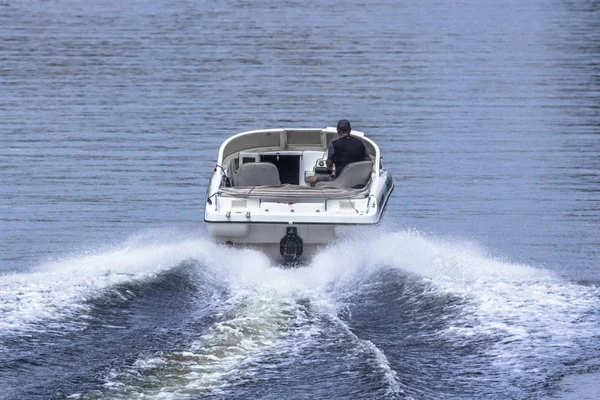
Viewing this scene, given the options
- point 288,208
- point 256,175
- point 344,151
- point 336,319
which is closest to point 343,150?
point 344,151

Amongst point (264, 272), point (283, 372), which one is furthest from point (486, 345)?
point (264, 272)

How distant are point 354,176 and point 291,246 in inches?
85.0

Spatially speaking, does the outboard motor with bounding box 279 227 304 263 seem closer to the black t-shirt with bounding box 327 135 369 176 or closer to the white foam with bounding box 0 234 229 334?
the white foam with bounding box 0 234 229 334

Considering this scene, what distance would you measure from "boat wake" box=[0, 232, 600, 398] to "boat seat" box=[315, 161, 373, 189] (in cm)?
98

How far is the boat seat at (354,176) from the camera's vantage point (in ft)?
57.3

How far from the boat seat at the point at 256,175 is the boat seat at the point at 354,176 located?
661mm

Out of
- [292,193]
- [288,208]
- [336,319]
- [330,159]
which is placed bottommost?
[336,319]

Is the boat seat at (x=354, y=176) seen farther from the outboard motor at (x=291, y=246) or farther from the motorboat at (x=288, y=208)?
the outboard motor at (x=291, y=246)

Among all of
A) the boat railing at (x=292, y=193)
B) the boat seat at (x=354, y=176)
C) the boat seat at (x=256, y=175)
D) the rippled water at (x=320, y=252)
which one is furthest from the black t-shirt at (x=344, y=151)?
the boat railing at (x=292, y=193)

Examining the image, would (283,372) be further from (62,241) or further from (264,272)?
(62,241)

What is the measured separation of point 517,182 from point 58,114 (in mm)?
12391

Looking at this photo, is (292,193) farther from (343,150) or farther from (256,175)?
(343,150)

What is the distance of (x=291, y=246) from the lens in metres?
15.8

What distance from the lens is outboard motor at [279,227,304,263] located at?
622 inches
